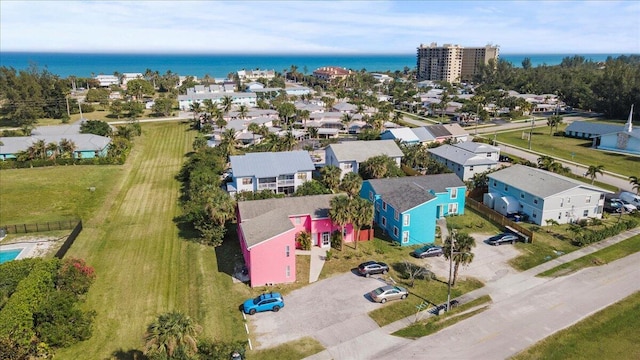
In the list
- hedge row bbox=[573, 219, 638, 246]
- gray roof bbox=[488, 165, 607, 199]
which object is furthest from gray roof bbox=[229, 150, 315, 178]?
hedge row bbox=[573, 219, 638, 246]

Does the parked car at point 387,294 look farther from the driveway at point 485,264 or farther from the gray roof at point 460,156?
the gray roof at point 460,156

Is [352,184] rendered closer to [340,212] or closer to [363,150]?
[340,212]

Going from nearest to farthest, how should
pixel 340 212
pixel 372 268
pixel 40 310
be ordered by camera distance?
pixel 40 310, pixel 372 268, pixel 340 212

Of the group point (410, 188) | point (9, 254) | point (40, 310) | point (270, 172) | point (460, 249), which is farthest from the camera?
point (270, 172)

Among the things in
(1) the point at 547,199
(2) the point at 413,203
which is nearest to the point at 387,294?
(2) the point at 413,203

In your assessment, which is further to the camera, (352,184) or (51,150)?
(51,150)

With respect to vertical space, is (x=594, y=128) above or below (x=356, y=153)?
above

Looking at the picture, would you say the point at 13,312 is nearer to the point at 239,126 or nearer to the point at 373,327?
the point at 373,327
